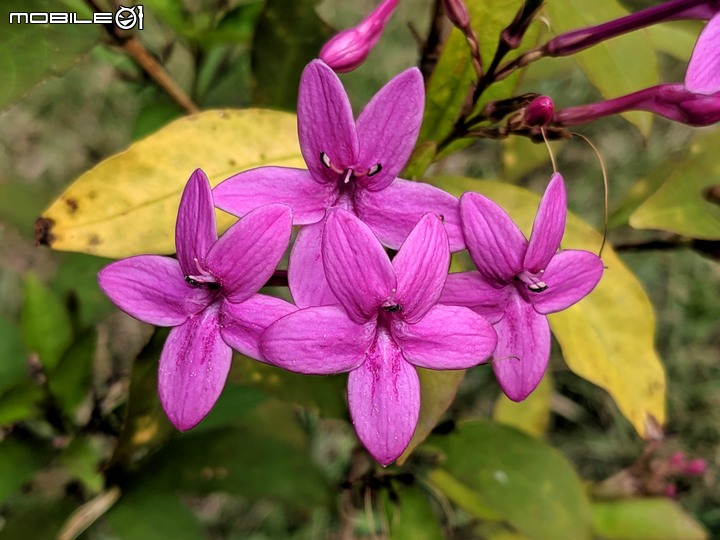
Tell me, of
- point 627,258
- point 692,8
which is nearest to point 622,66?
point 692,8

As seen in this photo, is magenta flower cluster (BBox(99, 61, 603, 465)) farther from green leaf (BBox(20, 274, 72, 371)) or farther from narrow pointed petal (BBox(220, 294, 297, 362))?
green leaf (BBox(20, 274, 72, 371))

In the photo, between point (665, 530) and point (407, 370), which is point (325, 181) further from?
point (665, 530)

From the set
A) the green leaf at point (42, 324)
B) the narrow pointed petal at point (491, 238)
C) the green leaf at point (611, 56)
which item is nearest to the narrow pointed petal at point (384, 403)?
the narrow pointed petal at point (491, 238)

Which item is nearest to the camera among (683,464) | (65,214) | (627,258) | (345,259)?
(345,259)

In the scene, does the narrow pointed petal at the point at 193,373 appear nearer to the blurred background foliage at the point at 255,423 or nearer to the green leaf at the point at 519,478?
the blurred background foliage at the point at 255,423

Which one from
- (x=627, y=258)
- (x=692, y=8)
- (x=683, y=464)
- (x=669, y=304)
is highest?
(x=692, y=8)

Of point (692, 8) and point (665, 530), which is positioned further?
point (665, 530)

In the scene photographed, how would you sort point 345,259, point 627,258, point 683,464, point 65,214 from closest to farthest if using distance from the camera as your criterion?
point 345,259, point 65,214, point 683,464, point 627,258

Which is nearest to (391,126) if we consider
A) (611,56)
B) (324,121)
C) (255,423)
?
(324,121)
